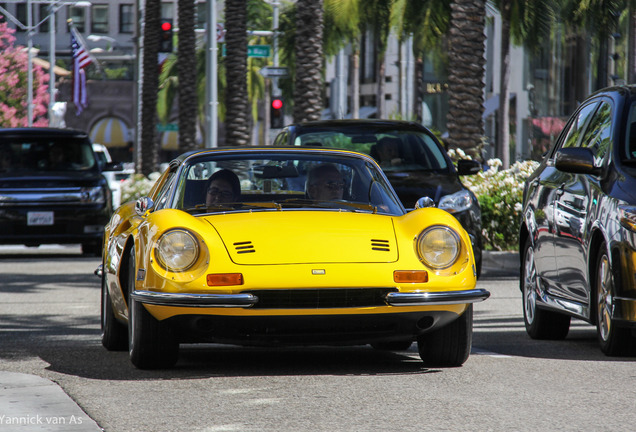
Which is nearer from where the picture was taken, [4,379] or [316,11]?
[4,379]

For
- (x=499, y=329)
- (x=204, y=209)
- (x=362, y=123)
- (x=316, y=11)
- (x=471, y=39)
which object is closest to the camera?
(x=204, y=209)

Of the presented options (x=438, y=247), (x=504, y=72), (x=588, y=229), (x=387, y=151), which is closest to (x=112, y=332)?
(x=438, y=247)

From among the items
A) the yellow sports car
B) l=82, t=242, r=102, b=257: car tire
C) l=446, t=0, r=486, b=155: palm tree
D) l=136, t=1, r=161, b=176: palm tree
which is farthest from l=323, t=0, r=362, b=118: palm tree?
the yellow sports car

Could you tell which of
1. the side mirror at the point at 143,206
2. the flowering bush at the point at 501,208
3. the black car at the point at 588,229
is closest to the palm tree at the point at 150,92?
the flowering bush at the point at 501,208

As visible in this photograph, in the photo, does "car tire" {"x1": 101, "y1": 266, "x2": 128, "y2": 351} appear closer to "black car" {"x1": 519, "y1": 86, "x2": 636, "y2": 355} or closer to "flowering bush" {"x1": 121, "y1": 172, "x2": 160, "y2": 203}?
"black car" {"x1": 519, "y1": 86, "x2": 636, "y2": 355}

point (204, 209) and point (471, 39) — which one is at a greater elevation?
point (471, 39)

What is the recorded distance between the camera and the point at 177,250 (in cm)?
695

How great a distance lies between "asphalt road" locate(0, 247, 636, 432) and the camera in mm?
5684

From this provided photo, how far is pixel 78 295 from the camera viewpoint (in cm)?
1279

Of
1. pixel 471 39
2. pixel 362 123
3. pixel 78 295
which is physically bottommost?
pixel 78 295

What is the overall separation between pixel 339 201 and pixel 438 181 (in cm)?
515

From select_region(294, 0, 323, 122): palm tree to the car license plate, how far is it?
830 centimetres

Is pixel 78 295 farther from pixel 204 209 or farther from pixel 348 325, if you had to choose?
pixel 348 325

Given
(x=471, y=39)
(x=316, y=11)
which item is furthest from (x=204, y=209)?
(x=316, y=11)
